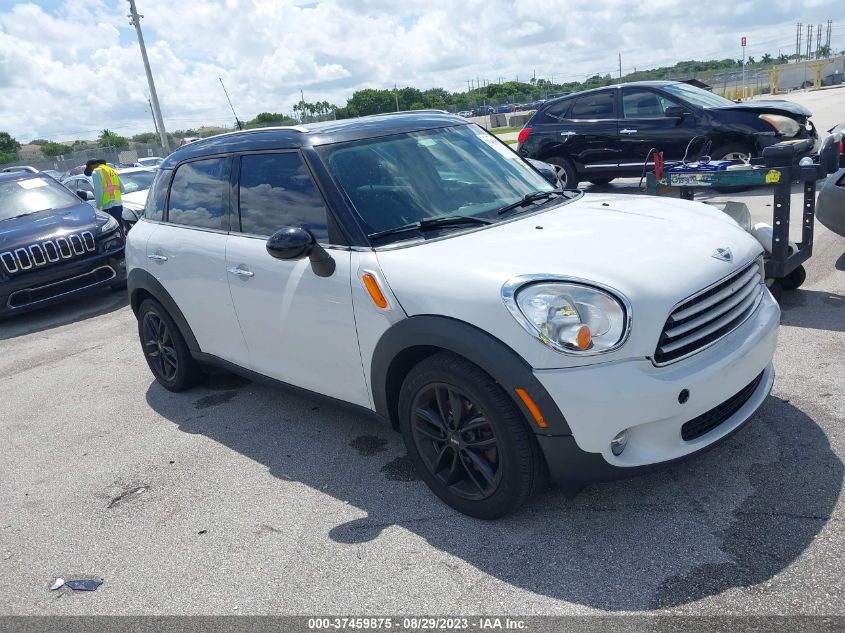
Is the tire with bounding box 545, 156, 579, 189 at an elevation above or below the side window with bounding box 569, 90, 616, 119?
below

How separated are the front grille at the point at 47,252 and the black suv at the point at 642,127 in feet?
23.3

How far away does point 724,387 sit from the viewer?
2957 millimetres

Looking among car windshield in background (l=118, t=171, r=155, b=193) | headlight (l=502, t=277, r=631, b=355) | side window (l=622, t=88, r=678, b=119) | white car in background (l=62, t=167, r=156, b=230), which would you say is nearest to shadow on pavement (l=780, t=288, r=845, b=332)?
headlight (l=502, t=277, r=631, b=355)

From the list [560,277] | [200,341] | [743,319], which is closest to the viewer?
[560,277]

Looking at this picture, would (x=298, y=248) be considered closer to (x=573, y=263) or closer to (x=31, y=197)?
(x=573, y=263)

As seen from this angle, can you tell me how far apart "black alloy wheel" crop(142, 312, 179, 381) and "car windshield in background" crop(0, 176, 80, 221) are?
15.3ft

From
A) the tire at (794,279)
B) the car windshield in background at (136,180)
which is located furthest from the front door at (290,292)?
the car windshield in background at (136,180)

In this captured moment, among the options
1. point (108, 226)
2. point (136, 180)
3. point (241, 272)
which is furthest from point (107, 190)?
point (241, 272)

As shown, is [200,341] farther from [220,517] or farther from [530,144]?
[530,144]

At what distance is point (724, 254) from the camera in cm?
314

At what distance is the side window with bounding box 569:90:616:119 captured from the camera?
1162 centimetres

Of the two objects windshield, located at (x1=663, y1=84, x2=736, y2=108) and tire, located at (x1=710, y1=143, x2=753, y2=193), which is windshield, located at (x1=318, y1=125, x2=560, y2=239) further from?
windshield, located at (x1=663, y1=84, x2=736, y2=108)

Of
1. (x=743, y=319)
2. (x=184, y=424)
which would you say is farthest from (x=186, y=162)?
(x=743, y=319)

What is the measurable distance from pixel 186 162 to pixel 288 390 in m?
1.76
